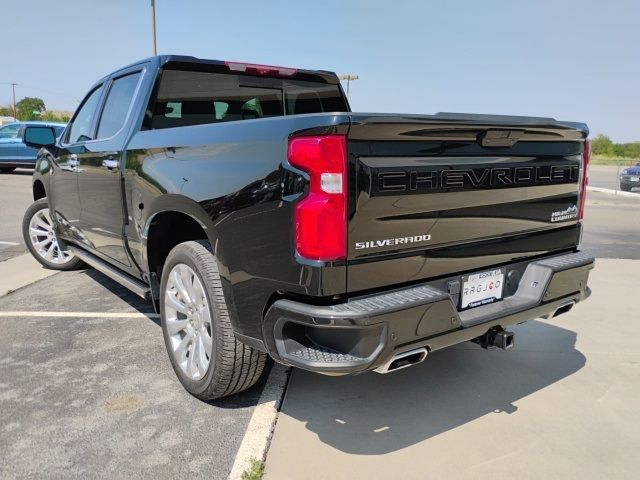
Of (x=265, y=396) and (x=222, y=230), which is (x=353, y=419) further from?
(x=222, y=230)

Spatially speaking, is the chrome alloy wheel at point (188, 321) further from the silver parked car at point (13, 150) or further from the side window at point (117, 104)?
the silver parked car at point (13, 150)

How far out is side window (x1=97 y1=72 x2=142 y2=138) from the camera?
12.9ft

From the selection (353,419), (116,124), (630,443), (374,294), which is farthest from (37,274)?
(630,443)

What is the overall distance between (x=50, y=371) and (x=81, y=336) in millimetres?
620

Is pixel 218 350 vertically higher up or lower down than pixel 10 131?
lower down

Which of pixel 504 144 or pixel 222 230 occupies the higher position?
pixel 504 144

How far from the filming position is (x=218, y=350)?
8.84 ft

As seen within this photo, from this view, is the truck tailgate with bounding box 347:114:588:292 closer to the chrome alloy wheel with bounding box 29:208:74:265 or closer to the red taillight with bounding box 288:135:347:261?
the red taillight with bounding box 288:135:347:261

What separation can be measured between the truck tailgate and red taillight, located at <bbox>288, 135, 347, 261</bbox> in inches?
1.9

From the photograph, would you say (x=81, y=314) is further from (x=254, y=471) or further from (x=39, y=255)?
(x=254, y=471)

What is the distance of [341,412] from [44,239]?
4.63 metres

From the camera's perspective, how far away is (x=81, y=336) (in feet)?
13.2

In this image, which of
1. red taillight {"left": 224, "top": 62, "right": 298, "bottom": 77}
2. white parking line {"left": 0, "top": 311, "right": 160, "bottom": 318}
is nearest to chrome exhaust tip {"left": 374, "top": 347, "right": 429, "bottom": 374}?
red taillight {"left": 224, "top": 62, "right": 298, "bottom": 77}

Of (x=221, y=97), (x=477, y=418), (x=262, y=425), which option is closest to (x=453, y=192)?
(x=477, y=418)
